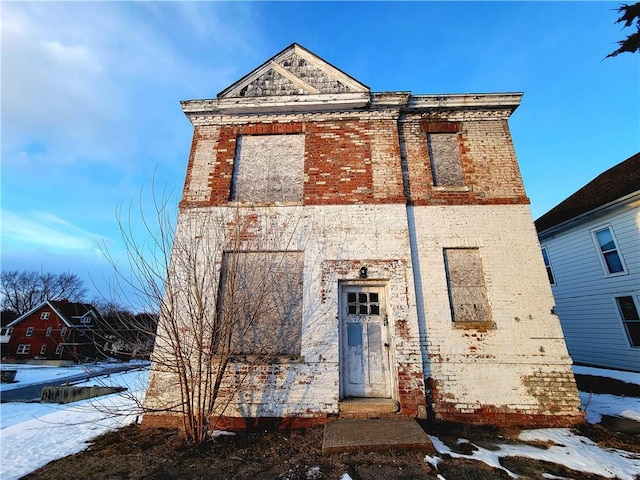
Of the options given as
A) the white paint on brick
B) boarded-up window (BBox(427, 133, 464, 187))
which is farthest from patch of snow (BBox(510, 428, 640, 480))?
boarded-up window (BBox(427, 133, 464, 187))

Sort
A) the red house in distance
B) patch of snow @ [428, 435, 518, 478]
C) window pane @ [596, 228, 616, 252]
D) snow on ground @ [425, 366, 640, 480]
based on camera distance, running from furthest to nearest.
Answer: the red house in distance, window pane @ [596, 228, 616, 252], patch of snow @ [428, 435, 518, 478], snow on ground @ [425, 366, 640, 480]

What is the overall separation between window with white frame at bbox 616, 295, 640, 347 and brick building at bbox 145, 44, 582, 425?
6.80 meters

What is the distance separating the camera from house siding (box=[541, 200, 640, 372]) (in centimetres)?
978

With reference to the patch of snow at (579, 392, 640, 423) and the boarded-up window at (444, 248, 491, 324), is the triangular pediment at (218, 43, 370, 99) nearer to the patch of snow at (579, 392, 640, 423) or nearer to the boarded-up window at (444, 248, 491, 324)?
the boarded-up window at (444, 248, 491, 324)

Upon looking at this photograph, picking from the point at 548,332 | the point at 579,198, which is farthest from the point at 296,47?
the point at 579,198

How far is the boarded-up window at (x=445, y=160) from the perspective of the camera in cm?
731

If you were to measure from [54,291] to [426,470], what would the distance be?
243ft

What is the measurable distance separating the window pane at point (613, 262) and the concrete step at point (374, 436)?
34.3ft

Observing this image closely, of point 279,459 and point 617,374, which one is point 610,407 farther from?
point 279,459

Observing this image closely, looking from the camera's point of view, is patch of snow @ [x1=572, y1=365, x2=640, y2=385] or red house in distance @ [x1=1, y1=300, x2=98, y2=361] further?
red house in distance @ [x1=1, y1=300, x2=98, y2=361]

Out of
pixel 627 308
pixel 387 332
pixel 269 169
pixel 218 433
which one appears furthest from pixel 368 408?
pixel 627 308

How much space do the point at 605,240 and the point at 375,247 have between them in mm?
10058

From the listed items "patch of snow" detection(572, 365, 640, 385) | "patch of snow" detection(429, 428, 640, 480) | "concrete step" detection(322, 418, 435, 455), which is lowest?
"patch of snow" detection(429, 428, 640, 480)

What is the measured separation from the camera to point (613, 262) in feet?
34.2
